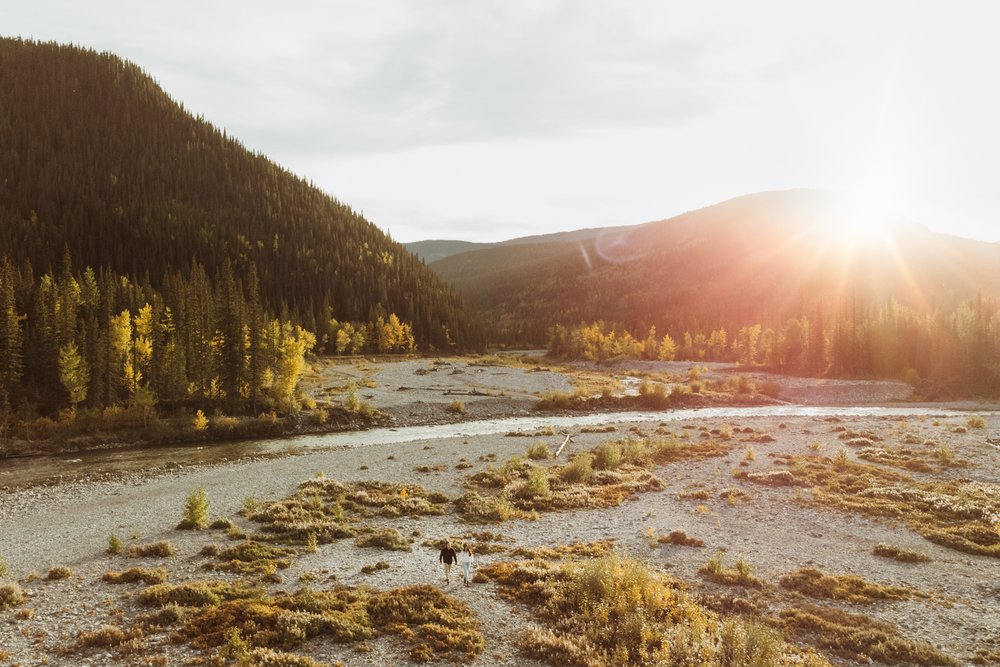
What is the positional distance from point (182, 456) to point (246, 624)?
3934cm

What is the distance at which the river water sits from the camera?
43156 millimetres

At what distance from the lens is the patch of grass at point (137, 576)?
774 inches

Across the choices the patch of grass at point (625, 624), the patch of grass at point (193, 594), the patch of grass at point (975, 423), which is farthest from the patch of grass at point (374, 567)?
the patch of grass at point (975, 423)

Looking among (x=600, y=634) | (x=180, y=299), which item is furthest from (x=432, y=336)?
(x=600, y=634)

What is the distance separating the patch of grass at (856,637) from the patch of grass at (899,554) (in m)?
7.33

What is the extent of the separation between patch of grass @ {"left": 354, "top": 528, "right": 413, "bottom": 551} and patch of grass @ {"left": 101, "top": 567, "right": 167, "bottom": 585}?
7513mm

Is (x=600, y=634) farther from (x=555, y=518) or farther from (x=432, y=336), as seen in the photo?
(x=432, y=336)

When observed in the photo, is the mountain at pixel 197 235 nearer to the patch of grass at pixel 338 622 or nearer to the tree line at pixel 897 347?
the tree line at pixel 897 347

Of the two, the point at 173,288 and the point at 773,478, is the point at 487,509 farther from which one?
the point at 173,288

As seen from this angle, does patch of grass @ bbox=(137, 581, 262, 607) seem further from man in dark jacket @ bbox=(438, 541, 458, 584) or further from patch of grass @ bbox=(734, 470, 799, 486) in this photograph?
patch of grass @ bbox=(734, 470, 799, 486)

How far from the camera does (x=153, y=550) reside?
75.0 ft

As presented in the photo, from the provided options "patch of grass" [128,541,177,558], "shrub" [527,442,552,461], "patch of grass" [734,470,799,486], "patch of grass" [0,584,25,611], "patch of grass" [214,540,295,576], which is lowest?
"patch of grass" [734,470,799,486]

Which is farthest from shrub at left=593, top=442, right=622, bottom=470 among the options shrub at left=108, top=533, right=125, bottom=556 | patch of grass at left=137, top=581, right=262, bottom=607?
shrub at left=108, top=533, right=125, bottom=556

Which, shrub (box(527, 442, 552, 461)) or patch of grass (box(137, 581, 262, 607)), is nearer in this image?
patch of grass (box(137, 581, 262, 607))
